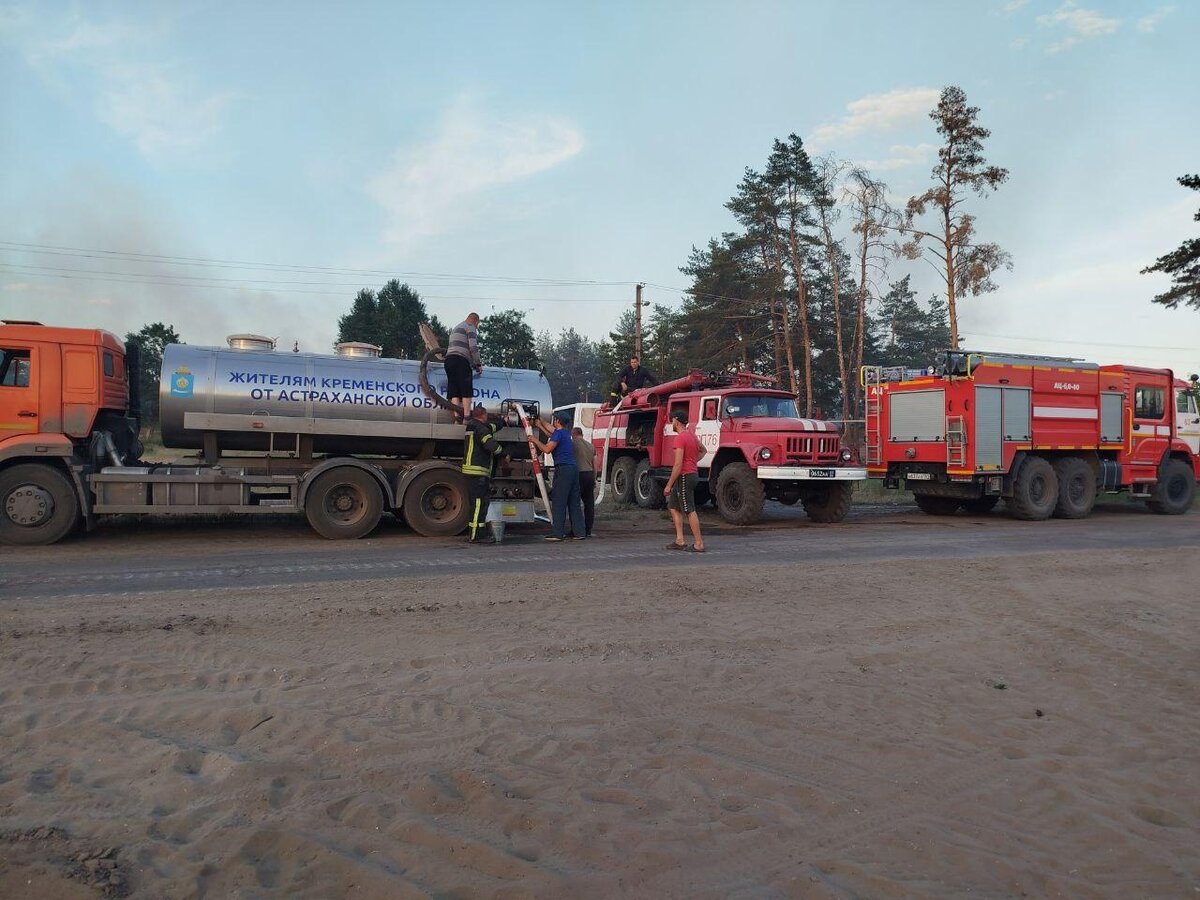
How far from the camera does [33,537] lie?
11.5 meters

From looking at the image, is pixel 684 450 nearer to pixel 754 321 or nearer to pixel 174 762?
pixel 174 762

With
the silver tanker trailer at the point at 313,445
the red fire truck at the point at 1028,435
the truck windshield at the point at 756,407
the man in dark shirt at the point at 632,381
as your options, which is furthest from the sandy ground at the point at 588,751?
the man in dark shirt at the point at 632,381

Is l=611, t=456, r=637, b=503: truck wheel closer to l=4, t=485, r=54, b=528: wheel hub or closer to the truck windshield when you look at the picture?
the truck windshield

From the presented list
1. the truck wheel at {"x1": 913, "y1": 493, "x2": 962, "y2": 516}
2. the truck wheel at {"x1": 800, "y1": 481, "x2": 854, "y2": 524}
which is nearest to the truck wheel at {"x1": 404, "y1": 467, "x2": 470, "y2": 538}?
the truck wheel at {"x1": 800, "y1": 481, "x2": 854, "y2": 524}

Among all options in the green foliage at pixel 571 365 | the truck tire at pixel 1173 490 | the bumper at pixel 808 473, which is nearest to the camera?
the bumper at pixel 808 473

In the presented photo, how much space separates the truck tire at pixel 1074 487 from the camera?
17.8m

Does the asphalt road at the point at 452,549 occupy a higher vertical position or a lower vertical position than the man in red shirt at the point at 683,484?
lower

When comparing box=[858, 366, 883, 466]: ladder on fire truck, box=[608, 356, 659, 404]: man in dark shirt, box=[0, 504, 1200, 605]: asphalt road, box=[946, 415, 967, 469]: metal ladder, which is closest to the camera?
box=[0, 504, 1200, 605]: asphalt road

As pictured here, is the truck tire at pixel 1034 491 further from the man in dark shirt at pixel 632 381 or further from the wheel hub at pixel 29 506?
the wheel hub at pixel 29 506

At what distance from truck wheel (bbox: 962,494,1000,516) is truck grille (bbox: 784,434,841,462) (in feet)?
16.7

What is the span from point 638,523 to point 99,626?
10357mm

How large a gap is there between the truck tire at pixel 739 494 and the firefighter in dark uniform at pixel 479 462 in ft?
15.8

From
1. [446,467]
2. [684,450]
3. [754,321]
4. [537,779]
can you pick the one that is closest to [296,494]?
[446,467]

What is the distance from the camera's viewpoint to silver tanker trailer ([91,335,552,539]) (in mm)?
12320
